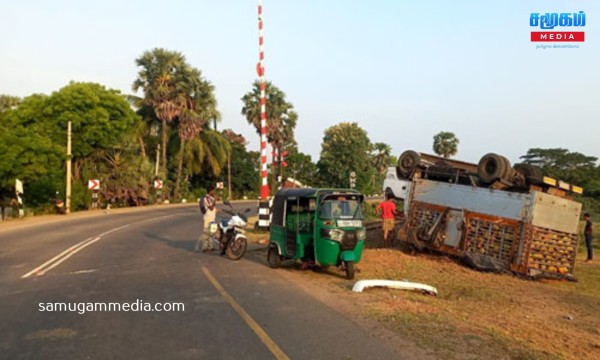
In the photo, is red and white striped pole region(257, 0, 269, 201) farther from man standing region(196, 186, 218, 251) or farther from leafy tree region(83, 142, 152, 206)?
leafy tree region(83, 142, 152, 206)

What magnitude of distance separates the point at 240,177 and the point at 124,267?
52.4 m

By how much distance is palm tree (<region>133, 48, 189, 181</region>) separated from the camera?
44938 millimetres

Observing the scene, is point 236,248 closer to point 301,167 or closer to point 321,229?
point 321,229

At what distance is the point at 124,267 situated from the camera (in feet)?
35.9

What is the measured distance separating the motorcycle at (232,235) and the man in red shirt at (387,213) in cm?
468

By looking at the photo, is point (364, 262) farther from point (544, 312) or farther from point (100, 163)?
point (100, 163)

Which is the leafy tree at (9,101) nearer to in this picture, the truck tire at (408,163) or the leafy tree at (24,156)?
the leafy tree at (24,156)

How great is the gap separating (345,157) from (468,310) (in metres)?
55.5

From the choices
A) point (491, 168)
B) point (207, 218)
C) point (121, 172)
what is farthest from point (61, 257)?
point (121, 172)

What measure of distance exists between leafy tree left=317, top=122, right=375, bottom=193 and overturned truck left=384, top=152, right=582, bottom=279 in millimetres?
47010

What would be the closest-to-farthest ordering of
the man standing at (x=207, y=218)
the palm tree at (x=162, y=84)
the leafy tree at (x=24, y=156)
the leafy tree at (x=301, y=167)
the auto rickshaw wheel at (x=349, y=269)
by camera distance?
1. the auto rickshaw wheel at (x=349, y=269)
2. the man standing at (x=207, y=218)
3. the leafy tree at (x=24, y=156)
4. the palm tree at (x=162, y=84)
5. the leafy tree at (x=301, y=167)

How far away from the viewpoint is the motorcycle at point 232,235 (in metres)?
12.3

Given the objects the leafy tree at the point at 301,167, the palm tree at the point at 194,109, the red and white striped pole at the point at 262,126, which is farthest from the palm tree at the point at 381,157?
the red and white striped pole at the point at 262,126

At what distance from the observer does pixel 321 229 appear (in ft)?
32.3
